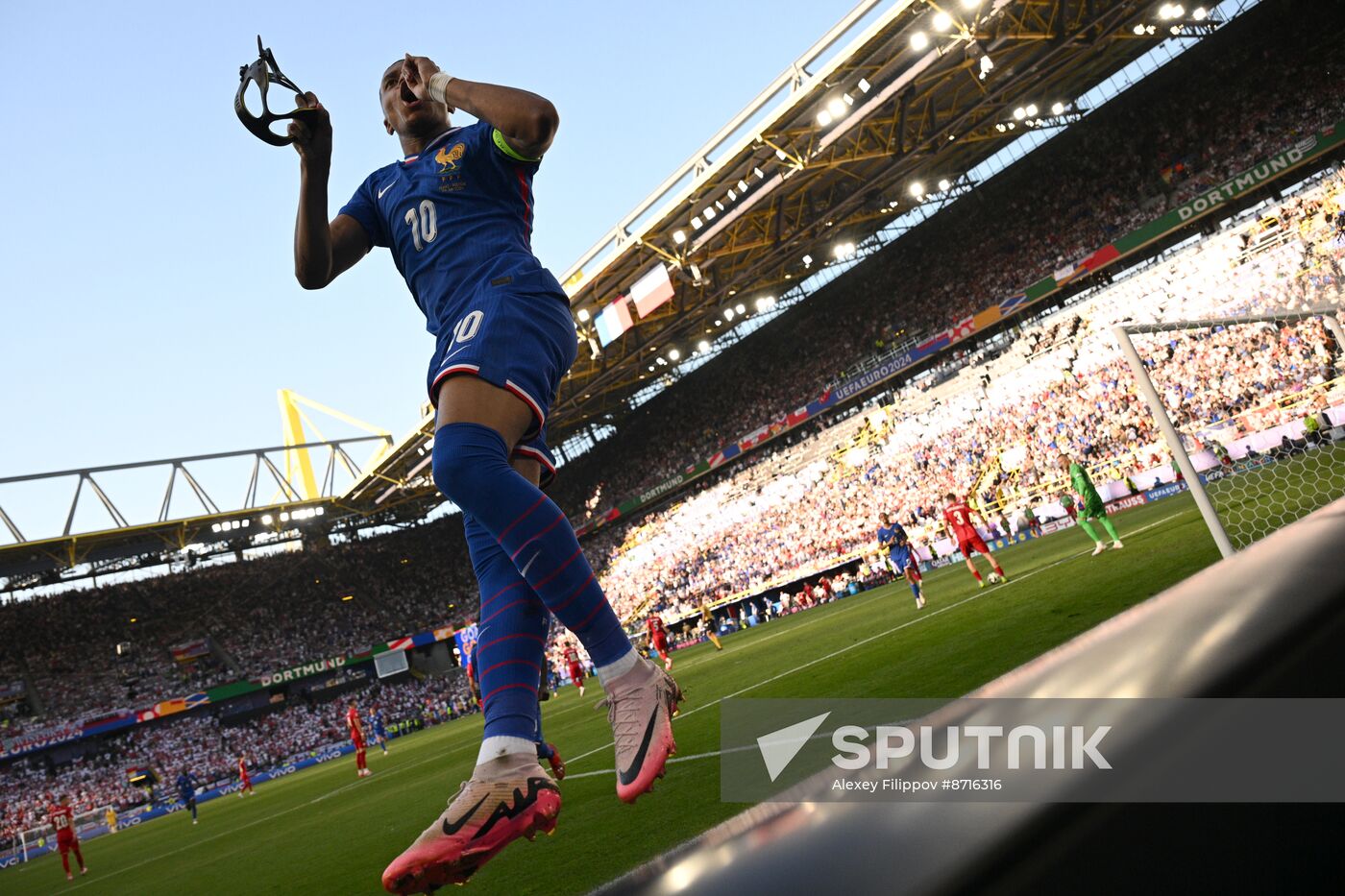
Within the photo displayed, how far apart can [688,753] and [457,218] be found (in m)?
3.76

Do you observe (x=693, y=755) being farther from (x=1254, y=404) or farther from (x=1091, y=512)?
(x=1254, y=404)

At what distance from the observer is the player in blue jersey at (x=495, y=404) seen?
1773 mm

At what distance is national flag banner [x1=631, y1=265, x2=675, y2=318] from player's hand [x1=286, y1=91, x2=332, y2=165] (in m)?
21.9

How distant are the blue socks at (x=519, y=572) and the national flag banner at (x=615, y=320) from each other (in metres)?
23.7

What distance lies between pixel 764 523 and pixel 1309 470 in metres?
→ 21.2

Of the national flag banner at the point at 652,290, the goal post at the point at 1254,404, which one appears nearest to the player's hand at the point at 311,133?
the goal post at the point at 1254,404

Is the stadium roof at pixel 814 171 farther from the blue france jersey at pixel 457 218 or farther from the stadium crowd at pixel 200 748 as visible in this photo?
the blue france jersey at pixel 457 218

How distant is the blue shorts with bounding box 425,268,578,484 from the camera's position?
6.28 ft

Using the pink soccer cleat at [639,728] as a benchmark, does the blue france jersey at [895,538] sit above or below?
below

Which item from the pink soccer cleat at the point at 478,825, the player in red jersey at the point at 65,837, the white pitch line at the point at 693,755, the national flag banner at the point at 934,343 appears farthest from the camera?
the national flag banner at the point at 934,343

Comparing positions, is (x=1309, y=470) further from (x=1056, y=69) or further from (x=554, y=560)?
(x=1056, y=69)

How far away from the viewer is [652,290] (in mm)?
24359

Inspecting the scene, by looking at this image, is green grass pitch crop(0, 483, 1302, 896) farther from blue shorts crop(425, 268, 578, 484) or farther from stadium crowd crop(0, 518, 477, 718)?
stadium crowd crop(0, 518, 477, 718)

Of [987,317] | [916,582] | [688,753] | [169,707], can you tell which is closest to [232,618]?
[169,707]
